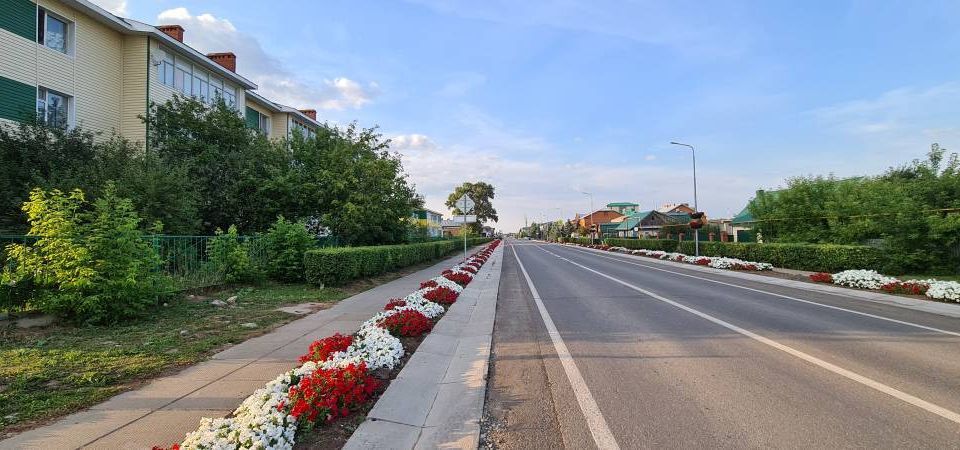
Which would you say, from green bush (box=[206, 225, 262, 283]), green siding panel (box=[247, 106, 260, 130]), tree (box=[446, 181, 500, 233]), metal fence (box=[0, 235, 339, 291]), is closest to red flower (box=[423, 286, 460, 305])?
metal fence (box=[0, 235, 339, 291])

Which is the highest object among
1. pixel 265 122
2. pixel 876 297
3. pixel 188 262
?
pixel 265 122

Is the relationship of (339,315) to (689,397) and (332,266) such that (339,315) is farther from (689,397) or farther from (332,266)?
(689,397)

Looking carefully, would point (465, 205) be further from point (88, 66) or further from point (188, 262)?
point (88, 66)

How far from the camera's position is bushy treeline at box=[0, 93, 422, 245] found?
14.1 m

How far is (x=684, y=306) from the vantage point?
11.0m

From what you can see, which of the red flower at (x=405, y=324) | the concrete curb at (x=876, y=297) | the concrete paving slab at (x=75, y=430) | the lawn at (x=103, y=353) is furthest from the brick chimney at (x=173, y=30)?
the concrete curb at (x=876, y=297)

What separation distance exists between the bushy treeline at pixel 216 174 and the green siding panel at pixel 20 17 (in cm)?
341

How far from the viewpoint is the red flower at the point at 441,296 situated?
425 inches

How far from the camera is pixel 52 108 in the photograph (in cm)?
1738

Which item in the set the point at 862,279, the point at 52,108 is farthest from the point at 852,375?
the point at 52,108

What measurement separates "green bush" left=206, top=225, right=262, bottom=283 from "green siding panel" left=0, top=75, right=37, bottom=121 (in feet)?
29.4

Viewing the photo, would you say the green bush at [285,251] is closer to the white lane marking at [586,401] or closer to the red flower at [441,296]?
Answer: the red flower at [441,296]

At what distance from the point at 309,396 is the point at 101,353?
434 cm

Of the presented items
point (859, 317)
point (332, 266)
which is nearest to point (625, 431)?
point (859, 317)
